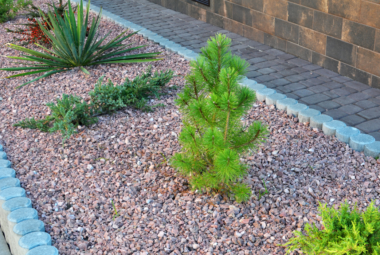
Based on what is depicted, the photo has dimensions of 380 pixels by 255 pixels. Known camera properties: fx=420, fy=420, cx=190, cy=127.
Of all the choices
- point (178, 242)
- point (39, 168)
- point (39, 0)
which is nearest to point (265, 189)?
point (178, 242)

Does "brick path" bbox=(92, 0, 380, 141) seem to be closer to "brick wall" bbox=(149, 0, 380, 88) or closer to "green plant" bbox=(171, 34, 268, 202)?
"brick wall" bbox=(149, 0, 380, 88)

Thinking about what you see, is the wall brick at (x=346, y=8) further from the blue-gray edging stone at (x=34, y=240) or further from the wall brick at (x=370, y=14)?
the blue-gray edging stone at (x=34, y=240)

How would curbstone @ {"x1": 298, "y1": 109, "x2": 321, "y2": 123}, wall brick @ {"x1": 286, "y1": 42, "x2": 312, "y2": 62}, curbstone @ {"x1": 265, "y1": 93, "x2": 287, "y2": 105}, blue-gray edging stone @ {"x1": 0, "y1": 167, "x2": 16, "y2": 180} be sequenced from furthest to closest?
wall brick @ {"x1": 286, "y1": 42, "x2": 312, "y2": 62}
curbstone @ {"x1": 265, "y1": 93, "x2": 287, "y2": 105}
curbstone @ {"x1": 298, "y1": 109, "x2": 321, "y2": 123}
blue-gray edging stone @ {"x1": 0, "y1": 167, "x2": 16, "y2": 180}

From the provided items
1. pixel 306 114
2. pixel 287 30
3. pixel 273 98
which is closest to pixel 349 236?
pixel 306 114

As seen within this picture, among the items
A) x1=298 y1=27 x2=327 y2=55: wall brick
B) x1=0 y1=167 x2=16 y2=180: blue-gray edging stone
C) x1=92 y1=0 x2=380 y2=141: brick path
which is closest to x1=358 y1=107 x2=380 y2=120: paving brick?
x1=92 y1=0 x2=380 y2=141: brick path

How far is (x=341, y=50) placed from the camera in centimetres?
470

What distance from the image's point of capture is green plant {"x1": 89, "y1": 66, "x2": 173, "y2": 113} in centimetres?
390

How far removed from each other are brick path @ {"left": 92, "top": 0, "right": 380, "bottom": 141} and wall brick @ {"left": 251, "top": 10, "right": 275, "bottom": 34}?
0.23 meters

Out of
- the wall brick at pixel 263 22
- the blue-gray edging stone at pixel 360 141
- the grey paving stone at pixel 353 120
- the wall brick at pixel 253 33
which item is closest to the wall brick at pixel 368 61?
the grey paving stone at pixel 353 120

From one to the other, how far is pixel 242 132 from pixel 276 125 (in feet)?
3.98

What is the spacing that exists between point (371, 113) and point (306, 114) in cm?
71

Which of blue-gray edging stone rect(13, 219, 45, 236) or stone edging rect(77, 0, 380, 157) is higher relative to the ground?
stone edging rect(77, 0, 380, 157)

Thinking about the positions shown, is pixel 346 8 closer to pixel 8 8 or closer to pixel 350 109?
pixel 350 109

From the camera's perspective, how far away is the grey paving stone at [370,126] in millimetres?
3703
